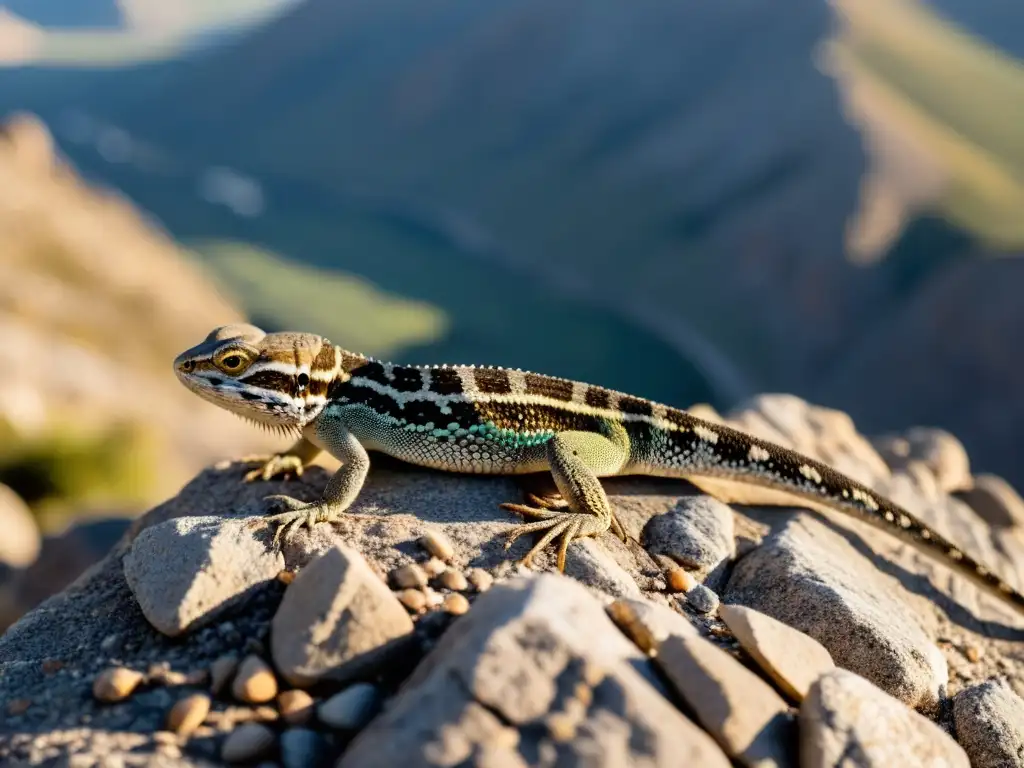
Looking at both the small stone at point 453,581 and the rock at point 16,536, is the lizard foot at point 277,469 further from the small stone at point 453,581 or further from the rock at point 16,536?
the rock at point 16,536

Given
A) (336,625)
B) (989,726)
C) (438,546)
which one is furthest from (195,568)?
(989,726)

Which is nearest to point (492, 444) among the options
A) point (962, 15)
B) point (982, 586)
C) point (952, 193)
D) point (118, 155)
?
point (982, 586)

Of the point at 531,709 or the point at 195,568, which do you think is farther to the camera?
the point at 195,568

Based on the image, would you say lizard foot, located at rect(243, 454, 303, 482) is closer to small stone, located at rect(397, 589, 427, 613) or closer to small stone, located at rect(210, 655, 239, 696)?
small stone, located at rect(397, 589, 427, 613)

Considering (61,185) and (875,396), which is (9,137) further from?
(875,396)

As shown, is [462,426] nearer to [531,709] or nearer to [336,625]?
[336,625]

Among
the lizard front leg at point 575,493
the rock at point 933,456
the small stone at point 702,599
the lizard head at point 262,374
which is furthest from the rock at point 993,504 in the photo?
the lizard head at point 262,374
